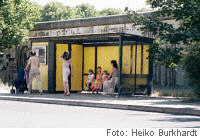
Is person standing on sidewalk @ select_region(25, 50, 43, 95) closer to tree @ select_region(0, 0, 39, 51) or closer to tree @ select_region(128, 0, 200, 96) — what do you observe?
tree @ select_region(128, 0, 200, 96)

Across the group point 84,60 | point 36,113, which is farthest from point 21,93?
point 36,113

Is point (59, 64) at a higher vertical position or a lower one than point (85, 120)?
higher

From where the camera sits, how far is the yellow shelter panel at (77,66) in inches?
750

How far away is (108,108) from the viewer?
13.1 metres

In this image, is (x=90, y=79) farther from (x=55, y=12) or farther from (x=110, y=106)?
(x=55, y=12)

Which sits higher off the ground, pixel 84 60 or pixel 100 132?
pixel 84 60

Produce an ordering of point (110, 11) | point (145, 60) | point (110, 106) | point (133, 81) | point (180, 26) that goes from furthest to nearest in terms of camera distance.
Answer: point (110, 11) → point (145, 60) → point (133, 81) → point (180, 26) → point (110, 106)

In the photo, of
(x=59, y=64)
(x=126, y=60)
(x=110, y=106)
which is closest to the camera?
(x=110, y=106)

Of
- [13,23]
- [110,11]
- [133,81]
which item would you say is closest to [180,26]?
[133,81]

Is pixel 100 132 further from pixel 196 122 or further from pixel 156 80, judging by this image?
pixel 156 80

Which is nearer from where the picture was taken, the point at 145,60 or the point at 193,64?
the point at 193,64

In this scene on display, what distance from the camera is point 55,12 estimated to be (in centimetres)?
7531

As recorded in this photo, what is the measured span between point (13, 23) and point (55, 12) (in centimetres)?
4725

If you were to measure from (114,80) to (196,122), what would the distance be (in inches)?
313
